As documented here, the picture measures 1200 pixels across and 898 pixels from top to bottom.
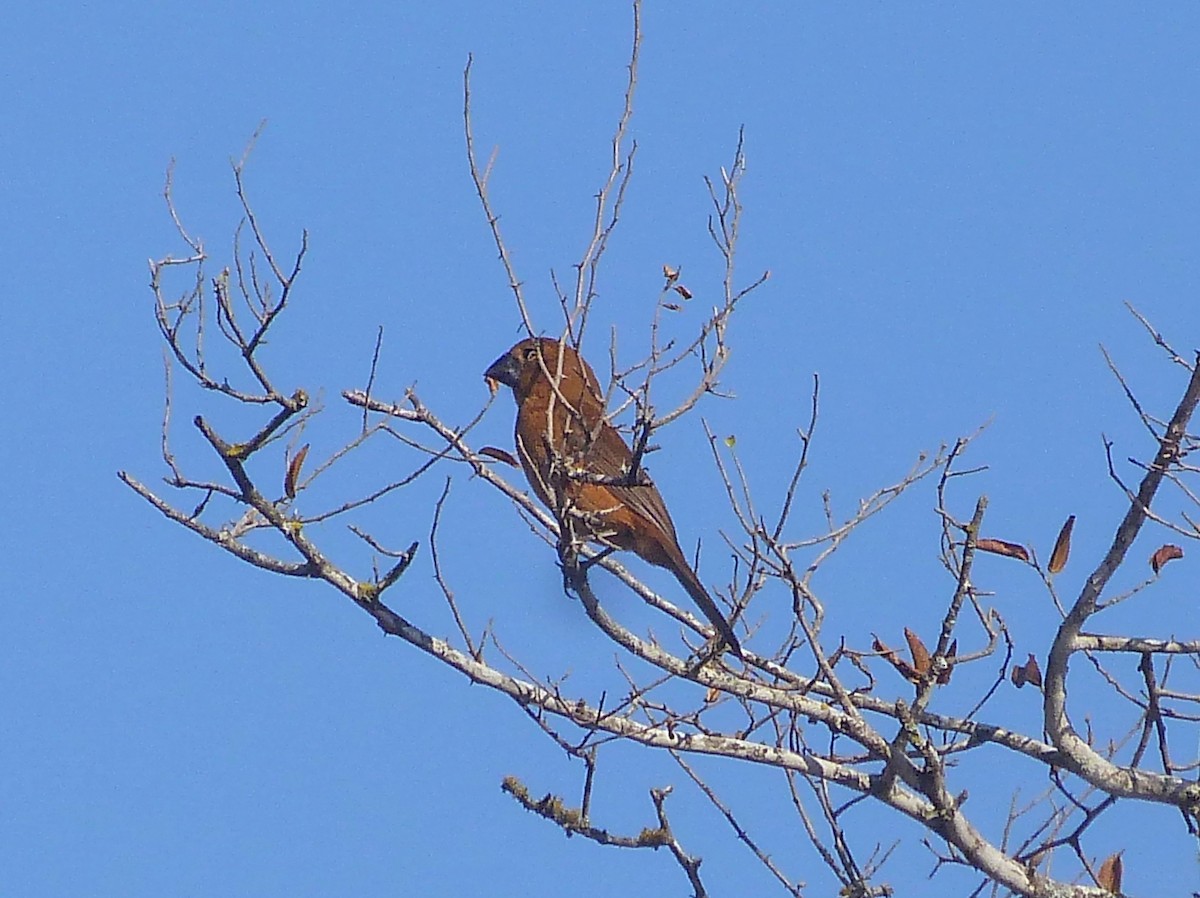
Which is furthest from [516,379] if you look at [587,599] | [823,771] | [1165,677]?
[1165,677]

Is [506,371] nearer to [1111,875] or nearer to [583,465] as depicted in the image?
[583,465]

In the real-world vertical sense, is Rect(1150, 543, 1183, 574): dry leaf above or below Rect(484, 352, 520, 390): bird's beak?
below

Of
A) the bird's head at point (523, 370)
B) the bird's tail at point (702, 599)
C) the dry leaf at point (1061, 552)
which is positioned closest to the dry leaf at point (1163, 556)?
the dry leaf at point (1061, 552)

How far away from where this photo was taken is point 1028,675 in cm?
494

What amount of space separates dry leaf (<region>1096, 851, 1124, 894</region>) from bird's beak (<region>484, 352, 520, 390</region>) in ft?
11.3

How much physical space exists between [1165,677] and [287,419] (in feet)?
9.76

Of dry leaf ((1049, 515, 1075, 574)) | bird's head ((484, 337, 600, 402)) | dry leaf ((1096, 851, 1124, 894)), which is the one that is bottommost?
dry leaf ((1096, 851, 1124, 894))

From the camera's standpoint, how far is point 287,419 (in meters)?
5.14

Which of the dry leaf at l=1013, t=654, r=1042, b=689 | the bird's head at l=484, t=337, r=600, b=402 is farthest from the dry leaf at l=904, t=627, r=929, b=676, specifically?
the bird's head at l=484, t=337, r=600, b=402

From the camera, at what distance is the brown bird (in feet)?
17.6

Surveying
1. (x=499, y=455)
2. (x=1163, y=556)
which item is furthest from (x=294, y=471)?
(x=1163, y=556)

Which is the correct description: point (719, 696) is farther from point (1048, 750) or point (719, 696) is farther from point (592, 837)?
point (1048, 750)

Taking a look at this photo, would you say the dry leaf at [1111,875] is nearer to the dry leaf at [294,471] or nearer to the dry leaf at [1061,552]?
the dry leaf at [1061,552]

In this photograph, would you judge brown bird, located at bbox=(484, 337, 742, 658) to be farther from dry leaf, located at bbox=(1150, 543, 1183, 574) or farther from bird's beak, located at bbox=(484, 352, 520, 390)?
dry leaf, located at bbox=(1150, 543, 1183, 574)
